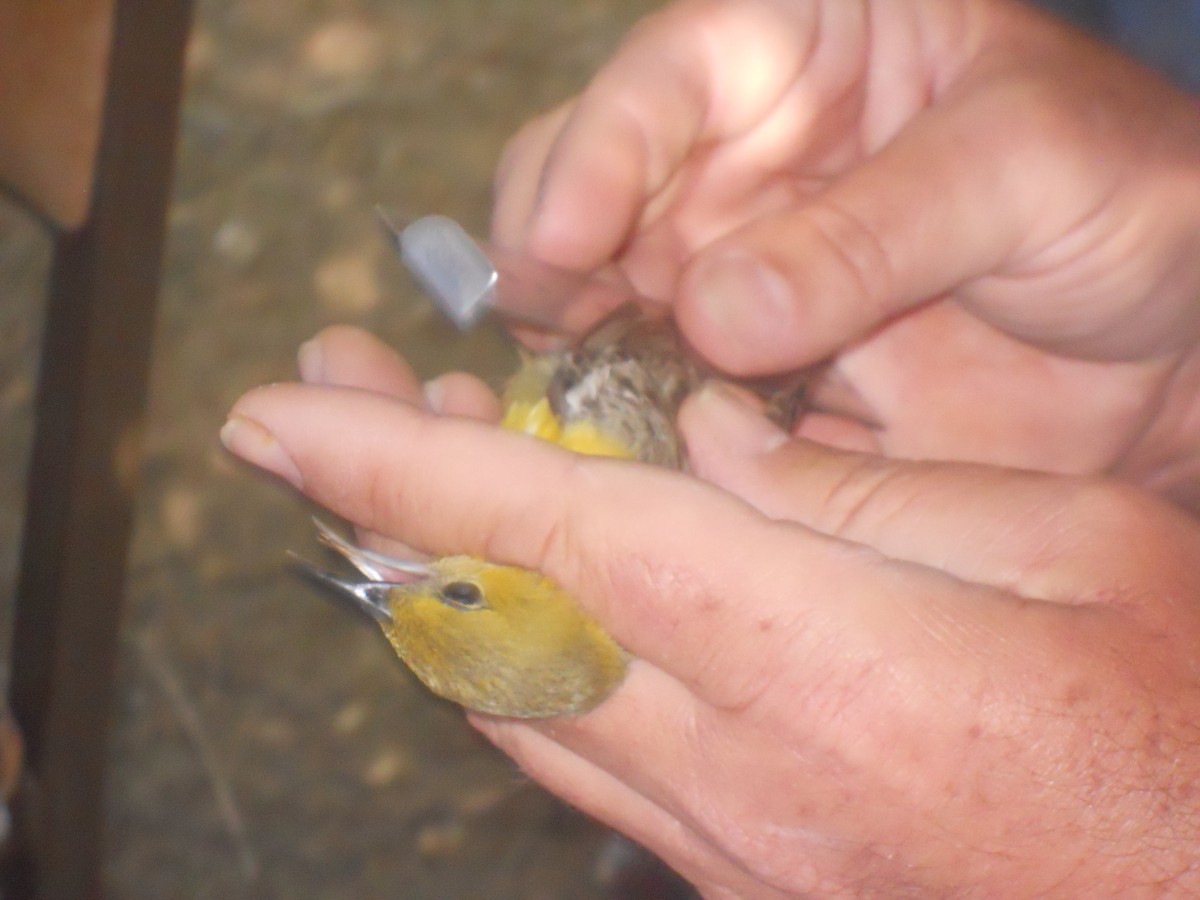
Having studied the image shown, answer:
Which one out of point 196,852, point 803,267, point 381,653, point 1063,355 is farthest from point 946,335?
point 196,852

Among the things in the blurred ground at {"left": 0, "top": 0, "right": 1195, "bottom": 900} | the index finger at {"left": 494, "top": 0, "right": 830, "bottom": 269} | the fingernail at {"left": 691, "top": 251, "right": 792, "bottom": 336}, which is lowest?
the blurred ground at {"left": 0, "top": 0, "right": 1195, "bottom": 900}

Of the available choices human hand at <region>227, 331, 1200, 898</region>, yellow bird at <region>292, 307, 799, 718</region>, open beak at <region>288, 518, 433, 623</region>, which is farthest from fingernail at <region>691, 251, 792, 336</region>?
open beak at <region>288, 518, 433, 623</region>

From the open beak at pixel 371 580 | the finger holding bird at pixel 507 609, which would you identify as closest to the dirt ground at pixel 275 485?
the finger holding bird at pixel 507 609

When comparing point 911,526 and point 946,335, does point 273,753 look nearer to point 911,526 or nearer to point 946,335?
point 946,335

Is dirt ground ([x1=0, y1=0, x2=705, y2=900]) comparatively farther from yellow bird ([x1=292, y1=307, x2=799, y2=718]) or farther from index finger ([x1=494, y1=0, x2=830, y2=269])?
Answer: yellow bird ([x1=292, y1=307, x2=799, y2=718])

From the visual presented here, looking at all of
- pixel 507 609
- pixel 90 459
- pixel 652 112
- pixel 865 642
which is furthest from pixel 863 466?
pixel 90 459

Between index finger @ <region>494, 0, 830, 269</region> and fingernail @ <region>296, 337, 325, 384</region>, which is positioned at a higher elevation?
index finger @ <region>494, 0, 830, 269</region>

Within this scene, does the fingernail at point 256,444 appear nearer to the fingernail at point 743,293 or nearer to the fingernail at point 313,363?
the fingernail at point 313,363
